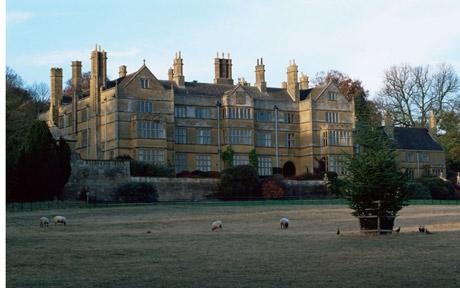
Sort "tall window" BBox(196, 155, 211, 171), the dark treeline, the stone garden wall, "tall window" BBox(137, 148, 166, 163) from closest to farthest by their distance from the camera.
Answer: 1. the dark treeline
2. the stone garden wall
3. "tall window" BBox(137, 148, 166, 163)
4. "tall window" BBox(196, 155, 211, 171)

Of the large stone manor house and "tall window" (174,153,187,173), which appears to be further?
"tall window" (174,153,187,173)

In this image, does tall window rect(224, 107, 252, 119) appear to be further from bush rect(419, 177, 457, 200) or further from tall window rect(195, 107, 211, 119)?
bush rect(419, 177, 457, 200)

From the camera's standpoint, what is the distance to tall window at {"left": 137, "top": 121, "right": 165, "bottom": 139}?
2581 inches

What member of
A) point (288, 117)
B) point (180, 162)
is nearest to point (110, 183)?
point (180, 162)

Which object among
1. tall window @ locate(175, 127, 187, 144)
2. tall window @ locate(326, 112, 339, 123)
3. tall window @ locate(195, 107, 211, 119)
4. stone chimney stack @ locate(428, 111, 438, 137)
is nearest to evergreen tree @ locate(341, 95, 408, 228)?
tall window @ locate(175, 127, 187, 144)

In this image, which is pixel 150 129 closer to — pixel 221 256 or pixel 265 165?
pixel 265 165

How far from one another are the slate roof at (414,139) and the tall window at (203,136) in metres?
20.7

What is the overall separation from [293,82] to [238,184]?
17748mm

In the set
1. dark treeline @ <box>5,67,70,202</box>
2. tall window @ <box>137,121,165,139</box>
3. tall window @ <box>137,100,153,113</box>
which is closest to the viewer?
dark treeline @ <box>5,67,70,202</box>

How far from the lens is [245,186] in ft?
202

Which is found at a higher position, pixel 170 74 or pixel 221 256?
pixel 170 74

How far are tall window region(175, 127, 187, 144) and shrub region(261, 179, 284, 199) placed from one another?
9429mm

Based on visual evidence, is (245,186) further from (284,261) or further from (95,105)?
(284,261)

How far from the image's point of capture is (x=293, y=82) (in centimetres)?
7631
